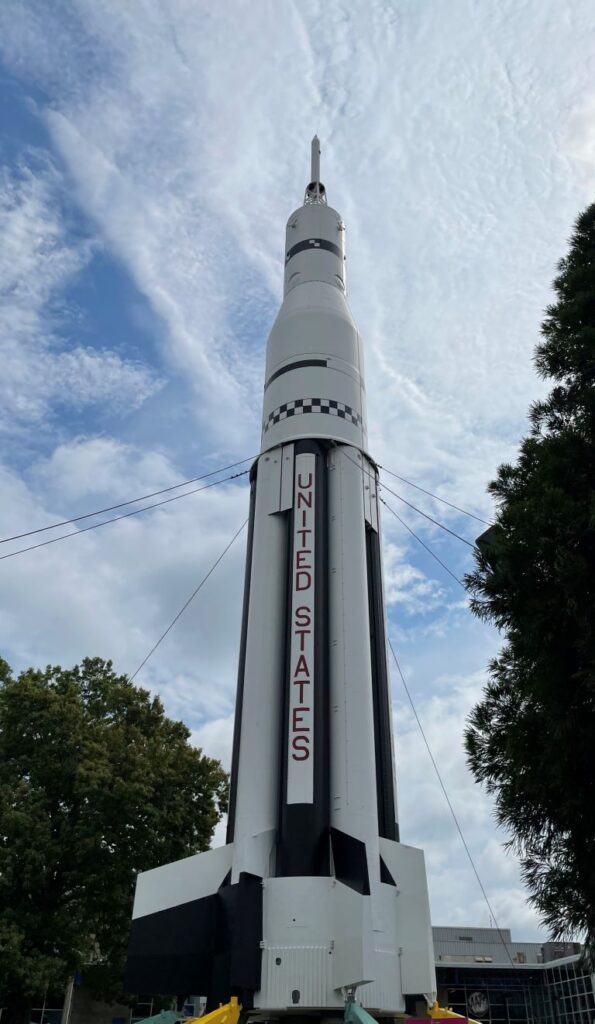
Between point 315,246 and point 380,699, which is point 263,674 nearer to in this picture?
point 380,699

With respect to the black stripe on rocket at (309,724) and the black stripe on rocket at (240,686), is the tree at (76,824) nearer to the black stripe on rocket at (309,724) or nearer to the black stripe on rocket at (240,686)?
the black stripe on rocket at (240,686)

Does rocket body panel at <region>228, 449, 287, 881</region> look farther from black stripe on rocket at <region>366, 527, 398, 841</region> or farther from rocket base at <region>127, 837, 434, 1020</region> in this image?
black stripe on rocket at <region>366, 527, 398, 841</region>

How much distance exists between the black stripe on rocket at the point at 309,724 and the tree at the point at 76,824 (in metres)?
9.99

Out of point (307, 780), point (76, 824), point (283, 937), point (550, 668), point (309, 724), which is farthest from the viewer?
point (76, 824)

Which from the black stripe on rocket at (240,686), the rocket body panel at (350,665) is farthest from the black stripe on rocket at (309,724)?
the black stripe on rocket at (240,686)

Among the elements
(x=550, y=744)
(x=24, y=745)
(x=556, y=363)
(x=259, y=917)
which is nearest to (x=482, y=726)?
(x=550, y=744)

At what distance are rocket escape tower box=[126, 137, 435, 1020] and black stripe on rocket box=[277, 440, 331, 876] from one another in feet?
0.07

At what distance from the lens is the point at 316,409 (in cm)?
1619

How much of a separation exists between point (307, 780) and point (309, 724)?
34.7 inches

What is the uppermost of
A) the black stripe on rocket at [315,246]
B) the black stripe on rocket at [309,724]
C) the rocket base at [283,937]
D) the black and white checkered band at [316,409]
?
the black stripe on rocket at [315,246]

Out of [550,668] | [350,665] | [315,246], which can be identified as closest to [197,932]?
[350,665]

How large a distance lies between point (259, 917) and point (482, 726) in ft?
17.0

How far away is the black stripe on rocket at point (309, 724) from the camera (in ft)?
39.2

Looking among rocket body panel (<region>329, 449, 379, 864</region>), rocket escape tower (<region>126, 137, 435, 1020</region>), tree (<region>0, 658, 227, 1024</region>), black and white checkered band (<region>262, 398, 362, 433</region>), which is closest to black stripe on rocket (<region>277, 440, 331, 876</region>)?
rocket escape tower (<region>126, 137, 435, 1020</region>)
